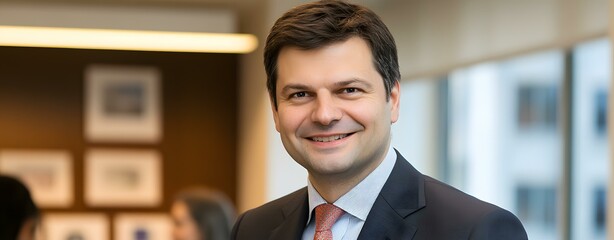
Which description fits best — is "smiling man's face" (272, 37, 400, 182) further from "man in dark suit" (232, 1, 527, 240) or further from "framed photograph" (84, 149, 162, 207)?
"framed photograph" (84, 149, 162, 207)

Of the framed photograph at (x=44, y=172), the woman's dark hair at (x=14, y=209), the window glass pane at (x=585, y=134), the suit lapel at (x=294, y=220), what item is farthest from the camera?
the framed photograph at (x=44, y=172)

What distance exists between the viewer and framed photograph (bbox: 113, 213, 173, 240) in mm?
7047

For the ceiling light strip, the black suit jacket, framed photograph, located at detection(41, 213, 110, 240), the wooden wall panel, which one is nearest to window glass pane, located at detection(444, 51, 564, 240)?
the ceiling light strip

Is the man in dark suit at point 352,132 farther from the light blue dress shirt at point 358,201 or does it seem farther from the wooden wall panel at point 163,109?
the wooden wall panel at point 163,109

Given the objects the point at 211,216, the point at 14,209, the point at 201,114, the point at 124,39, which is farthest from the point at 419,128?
the point at 14,209

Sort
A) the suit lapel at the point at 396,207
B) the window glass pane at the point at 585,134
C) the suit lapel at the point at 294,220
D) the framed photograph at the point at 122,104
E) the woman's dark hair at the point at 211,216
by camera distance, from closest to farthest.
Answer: the suit lapel at the point at 396,207 < the suit lapel at the point at 294,220 < the window glass pane at the point at 585,134 < the woman's dark hair at the point at 211,216 < the framed photograph at the point at 122,104

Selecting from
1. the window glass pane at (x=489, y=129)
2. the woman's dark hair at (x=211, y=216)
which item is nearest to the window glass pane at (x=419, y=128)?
the window glass pane at (x=489, y=129)

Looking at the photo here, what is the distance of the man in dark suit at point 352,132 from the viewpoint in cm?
169

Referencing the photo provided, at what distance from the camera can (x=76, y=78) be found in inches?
275

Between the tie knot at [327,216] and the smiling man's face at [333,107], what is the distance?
8cm

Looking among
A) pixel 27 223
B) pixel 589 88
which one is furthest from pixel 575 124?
Answer: pixel 27 223

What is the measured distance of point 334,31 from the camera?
68.1 inches

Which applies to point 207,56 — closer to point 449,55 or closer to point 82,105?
point 82,105

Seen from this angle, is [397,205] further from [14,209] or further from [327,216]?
[14,209]
